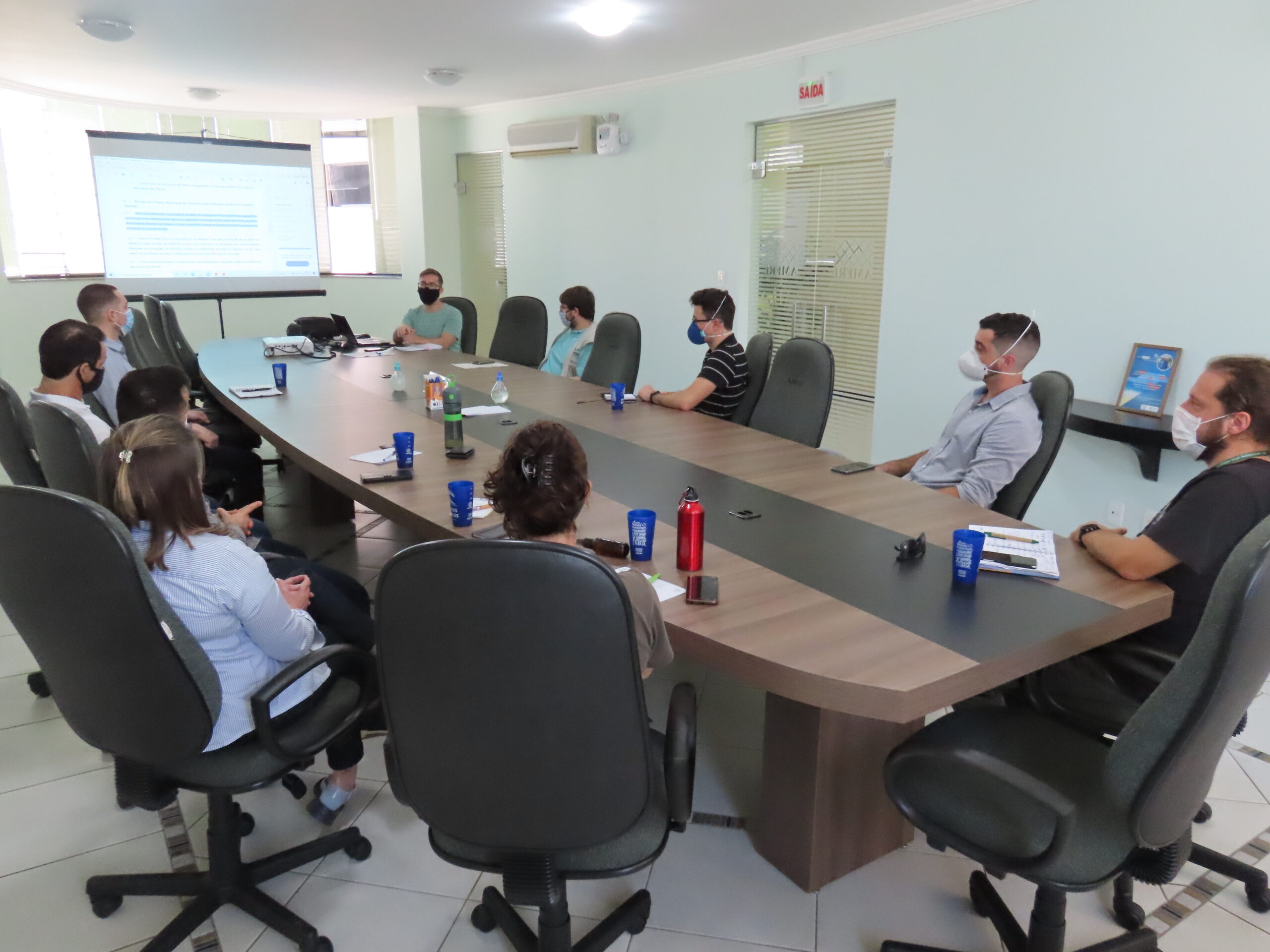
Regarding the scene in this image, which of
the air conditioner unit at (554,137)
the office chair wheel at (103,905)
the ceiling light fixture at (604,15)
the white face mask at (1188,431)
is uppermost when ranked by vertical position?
the ceiling light fixture at (604,15)

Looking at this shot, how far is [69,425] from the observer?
255 cm

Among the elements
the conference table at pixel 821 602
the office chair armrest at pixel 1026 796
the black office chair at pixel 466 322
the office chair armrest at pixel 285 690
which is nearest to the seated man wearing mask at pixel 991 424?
the conference table at pixel 821 602

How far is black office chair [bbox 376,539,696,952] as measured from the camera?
1.22 m

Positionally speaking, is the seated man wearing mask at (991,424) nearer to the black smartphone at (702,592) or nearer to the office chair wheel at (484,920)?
the black smartphone at (702,592)

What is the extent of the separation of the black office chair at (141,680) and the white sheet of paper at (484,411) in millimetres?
2068

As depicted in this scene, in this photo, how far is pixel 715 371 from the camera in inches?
161

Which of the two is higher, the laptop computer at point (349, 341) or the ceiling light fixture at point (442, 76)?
the ceiling light fixture at point (442, 76)

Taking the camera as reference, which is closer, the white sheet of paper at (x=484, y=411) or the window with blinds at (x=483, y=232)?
the white sheet of paper at (x=484, y=411)

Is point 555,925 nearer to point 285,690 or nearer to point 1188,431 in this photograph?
point 285,690

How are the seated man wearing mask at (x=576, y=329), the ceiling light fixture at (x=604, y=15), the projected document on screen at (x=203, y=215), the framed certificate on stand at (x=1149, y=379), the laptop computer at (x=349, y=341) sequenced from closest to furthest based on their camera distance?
1. the framed certificate on stand at (x=1149, y=379)
2. the ceiling light fixture at (x=604, y=15)
3. the seated man wearing mask at (x=576, y=329)
4. the laptop computer at (x=349, y=341)
5. the projected document on screen at (x=203, y=215)

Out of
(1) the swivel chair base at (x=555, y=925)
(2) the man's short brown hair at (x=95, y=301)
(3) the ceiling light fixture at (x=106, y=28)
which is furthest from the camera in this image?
(3) the ceiling light fixture at (x=106, y=28)

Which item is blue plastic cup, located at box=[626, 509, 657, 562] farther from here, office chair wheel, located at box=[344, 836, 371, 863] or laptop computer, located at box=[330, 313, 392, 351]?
laptop computer, located at box=[330, 313, 392, 351]

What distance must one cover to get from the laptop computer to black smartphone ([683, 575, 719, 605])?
183 inches

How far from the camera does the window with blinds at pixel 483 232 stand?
8.70 metres
